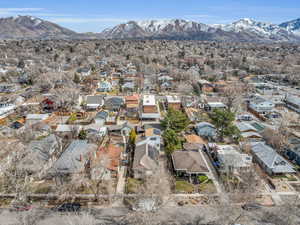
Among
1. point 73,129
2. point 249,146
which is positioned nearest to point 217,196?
point 249,146

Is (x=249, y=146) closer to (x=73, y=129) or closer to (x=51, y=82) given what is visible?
(x=73, y=129)

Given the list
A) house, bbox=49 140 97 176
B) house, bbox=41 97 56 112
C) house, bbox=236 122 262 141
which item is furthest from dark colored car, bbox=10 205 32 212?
house, bbox=236 122 262 141

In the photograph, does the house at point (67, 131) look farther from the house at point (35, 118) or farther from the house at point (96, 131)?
the house at point (35, 118)

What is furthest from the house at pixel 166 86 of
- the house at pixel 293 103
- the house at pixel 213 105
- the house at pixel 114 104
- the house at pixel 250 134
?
the house at pixel 250 134

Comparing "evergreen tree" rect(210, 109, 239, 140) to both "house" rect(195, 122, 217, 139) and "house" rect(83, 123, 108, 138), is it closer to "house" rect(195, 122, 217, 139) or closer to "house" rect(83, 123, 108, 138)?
"house" rect(195, 122, 217, 139)

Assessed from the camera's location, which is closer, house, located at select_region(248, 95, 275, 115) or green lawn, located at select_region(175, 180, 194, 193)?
green lawn, located at select_region(175, 180, 194, 193)

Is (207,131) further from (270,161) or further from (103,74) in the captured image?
(103,74)
